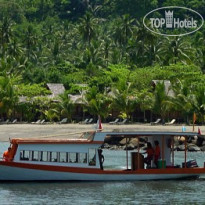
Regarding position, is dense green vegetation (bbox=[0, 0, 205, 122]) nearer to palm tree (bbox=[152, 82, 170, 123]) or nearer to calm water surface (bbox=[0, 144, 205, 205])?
palm tree (bbox=[152, 82, 170, 123])

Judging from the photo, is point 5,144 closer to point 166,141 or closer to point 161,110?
point 161,110

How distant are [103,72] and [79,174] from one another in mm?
65037

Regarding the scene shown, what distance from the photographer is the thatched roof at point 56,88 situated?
323 ft

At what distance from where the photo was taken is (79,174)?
131ft

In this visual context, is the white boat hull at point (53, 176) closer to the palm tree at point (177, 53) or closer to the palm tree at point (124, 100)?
the palm tree at point (124, 100)

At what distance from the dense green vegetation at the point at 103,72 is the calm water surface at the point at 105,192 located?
37209 millimetres

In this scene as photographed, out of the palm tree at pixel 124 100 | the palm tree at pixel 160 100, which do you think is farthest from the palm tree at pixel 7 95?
the palm tree at pixel 160 100

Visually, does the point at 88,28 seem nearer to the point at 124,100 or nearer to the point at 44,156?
the point at 124,100

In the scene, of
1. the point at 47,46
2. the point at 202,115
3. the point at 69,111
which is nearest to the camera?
the point at 202,115

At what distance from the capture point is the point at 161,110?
269 feet

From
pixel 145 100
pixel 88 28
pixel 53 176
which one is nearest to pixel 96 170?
pixel 53 176

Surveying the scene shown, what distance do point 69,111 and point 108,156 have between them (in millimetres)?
31503

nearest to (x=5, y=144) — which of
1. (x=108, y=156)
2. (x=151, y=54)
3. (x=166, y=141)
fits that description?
(x=108, y=156)

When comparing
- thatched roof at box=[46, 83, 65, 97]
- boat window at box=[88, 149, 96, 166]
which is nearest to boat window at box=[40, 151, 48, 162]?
boat window at box=[88, 149, 96, 166]
